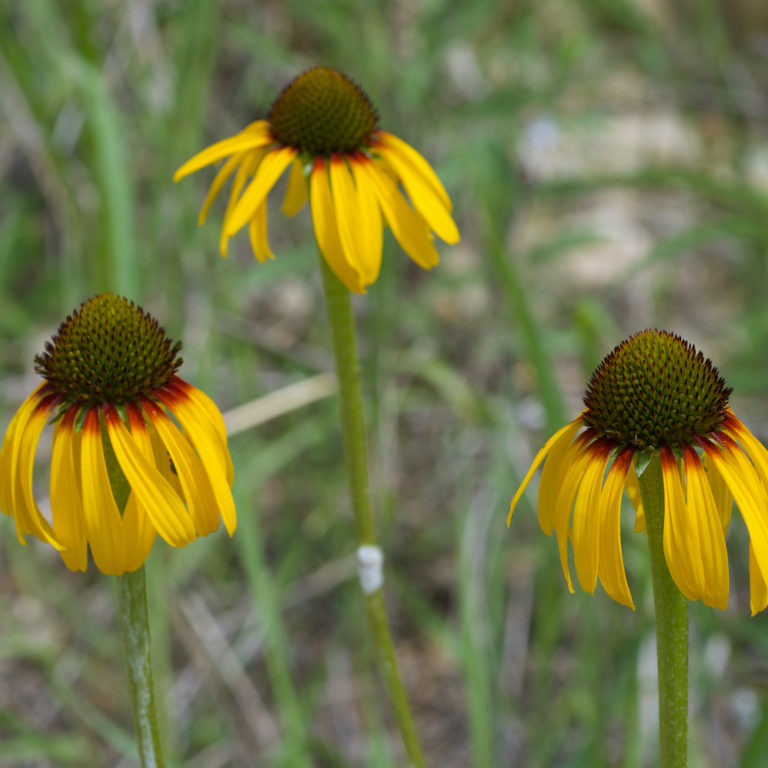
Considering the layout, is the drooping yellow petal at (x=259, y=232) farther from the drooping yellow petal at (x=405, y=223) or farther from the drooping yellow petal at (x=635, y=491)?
the drooping yellow petal at (x=635, y=491)

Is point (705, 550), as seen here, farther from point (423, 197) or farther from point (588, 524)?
point (423, 197)

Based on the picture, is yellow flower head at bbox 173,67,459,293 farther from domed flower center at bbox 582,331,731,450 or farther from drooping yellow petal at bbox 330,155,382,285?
domed flower center at bbox 582,331,731,450

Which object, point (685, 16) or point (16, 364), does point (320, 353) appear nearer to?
point (16, 364)

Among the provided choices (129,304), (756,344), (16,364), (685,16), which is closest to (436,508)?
(756,344)

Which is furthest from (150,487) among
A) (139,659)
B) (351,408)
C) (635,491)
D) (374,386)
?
(374,386)

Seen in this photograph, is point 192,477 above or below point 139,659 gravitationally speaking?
above

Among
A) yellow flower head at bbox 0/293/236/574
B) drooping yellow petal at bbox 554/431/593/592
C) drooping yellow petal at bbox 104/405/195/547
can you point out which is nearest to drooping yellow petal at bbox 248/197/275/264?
yellow flower head at bbox 0/293/236/574
